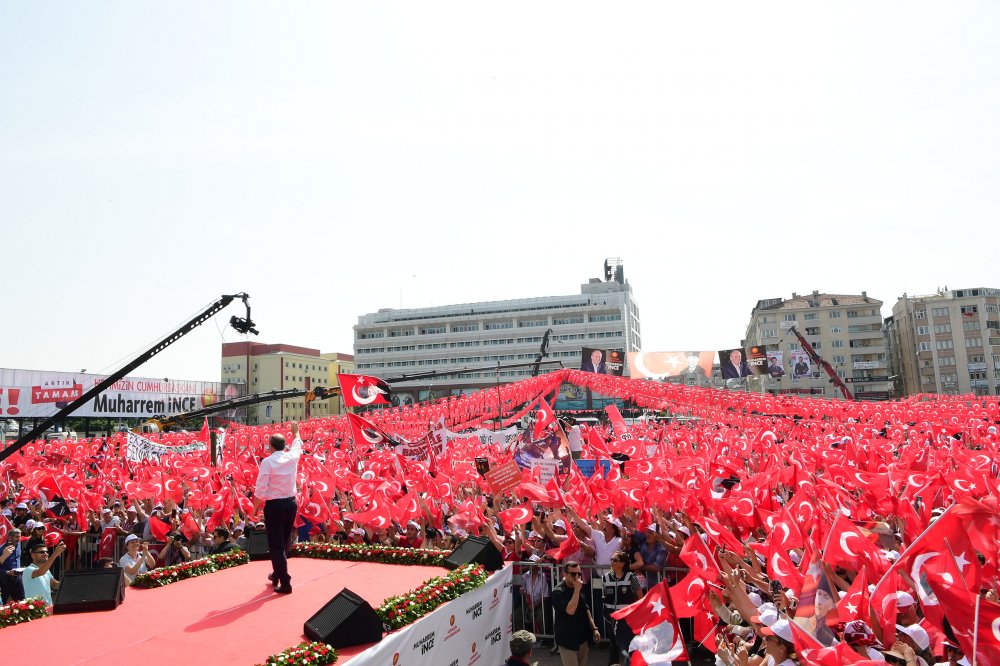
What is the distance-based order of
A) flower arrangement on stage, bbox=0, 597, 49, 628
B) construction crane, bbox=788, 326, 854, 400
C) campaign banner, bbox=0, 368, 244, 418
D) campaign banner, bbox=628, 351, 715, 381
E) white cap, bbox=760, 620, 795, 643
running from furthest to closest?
construction crane, bbox=788, 326, 854, 400, campaign banner, bbox=628, 351, 715, 381, campaign banner, bbox=0, 368, 244, 418, flower arrangement on stage, bbox=0, 597, 49, 628, white cap, bbox=760, 620, 795, 643

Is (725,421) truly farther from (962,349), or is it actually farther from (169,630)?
(962,349)

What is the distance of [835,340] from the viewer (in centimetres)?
9344

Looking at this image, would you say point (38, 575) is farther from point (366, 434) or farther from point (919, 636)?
point (366, 434)

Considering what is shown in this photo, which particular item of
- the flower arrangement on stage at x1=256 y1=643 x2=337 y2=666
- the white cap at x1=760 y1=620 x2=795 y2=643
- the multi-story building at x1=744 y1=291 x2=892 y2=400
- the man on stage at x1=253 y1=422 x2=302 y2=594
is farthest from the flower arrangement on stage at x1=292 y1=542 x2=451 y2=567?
the multi-story building at x1=744 y1=291 x2=892 y2=400

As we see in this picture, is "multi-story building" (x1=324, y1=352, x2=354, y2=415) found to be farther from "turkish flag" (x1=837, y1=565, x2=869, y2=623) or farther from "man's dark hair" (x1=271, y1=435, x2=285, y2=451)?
"turkish flag" (x1=837, y1=565, x2=869, y2=623)

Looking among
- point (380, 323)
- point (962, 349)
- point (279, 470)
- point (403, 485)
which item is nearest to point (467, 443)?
point (403, 485)

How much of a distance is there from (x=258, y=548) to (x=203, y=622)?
272 centimetres

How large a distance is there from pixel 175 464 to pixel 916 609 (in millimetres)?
15615

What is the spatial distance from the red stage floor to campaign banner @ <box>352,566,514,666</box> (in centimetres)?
39

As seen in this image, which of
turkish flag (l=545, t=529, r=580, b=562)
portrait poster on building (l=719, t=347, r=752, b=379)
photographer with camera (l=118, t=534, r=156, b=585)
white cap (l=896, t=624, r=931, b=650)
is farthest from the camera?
portrait poster on building (l=719, t=347, r=752, b=379)

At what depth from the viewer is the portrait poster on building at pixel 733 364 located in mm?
55625

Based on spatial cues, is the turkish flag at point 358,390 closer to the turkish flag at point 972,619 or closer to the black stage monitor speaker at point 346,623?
the black stage monitor speaker at point 346,623

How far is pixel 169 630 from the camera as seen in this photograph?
5.38 metres

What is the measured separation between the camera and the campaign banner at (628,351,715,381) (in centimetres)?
5894
